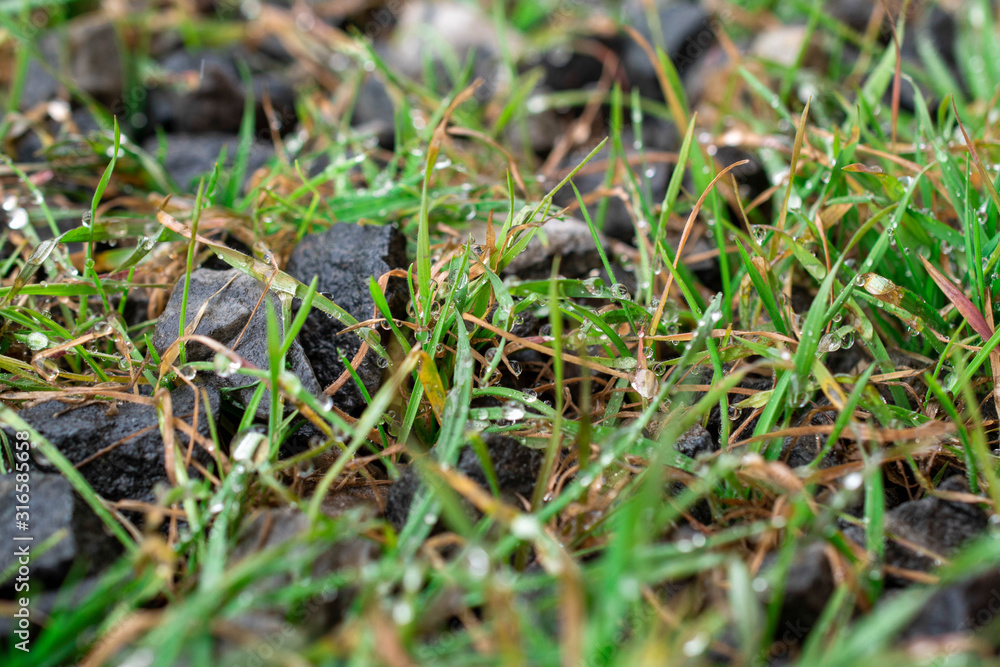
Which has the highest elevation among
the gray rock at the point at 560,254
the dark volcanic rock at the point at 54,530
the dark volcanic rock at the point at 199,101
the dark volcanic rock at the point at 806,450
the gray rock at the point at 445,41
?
the gray rock at the point at 445,41

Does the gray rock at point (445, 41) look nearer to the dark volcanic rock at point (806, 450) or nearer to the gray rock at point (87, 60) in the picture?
the gray rock at point (87, 60)

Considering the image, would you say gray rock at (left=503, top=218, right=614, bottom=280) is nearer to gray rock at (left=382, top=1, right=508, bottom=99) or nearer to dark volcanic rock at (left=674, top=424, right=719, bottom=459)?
dark volcanic rock at (left=674, top=424, right=719, bottom=459)

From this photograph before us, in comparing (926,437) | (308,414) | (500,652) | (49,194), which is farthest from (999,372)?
(49,194)

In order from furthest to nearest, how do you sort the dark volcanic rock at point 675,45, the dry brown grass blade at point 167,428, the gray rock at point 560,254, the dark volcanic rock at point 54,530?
the dark volcanic rock at point 675,45 < the gray rock at point 560,254 < the dry brown grass blade at point 167,428 < the dark volcanic rock at point 54,530

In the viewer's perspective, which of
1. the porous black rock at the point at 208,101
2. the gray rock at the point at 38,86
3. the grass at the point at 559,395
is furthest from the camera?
the porous black rock at the point at 208,101

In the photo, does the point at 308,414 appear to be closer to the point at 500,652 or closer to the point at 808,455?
the point at 500,652

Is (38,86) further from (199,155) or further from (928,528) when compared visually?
(928,528)

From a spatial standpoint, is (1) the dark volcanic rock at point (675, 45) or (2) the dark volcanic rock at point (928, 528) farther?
(1) the dark volcanic rock at point (675, 45)

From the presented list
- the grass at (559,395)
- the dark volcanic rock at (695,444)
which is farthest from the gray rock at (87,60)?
the dark volcanic rock at (695,444)
